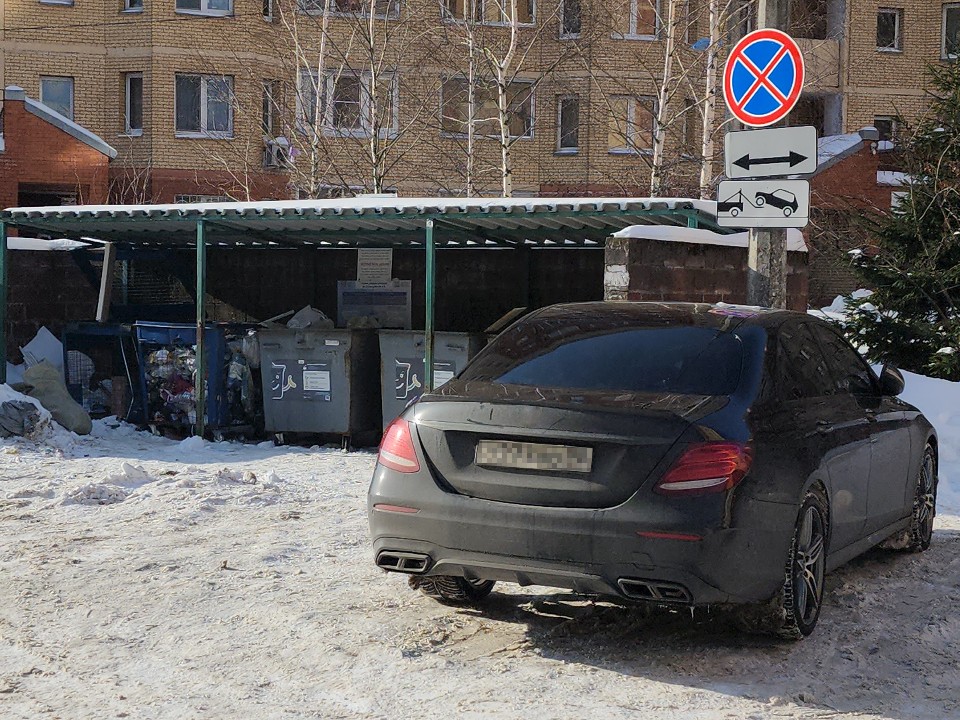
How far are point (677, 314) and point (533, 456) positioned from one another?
1.30 meters

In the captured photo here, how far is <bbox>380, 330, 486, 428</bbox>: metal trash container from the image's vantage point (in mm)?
12156

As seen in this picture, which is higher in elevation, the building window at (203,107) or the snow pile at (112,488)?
the building window at (203,107)

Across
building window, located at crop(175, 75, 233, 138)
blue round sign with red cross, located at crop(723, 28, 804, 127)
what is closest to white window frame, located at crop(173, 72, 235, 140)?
building window, located at crop(175, 75, 233, 138)

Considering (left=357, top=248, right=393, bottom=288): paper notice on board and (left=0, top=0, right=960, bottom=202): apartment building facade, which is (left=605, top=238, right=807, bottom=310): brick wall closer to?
(left=357, top=248, right=393, bottom=288): paper notice on board

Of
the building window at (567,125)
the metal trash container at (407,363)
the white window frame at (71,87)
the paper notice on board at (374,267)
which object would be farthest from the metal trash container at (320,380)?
the building window at (567,125)

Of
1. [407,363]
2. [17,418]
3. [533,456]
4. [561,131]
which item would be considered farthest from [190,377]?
[561,131]

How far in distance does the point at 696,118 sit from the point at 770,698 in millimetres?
29519

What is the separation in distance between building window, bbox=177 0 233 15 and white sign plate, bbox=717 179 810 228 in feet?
79.5

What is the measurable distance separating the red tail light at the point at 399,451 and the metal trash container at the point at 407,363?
6.64m

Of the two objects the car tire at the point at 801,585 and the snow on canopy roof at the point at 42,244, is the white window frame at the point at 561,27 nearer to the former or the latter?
the snow on canopy roof at the point at 42,244

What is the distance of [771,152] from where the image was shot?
27.9 ft

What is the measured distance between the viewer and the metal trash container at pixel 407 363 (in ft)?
39.9

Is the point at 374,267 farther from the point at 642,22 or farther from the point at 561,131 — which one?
the point at 642,22

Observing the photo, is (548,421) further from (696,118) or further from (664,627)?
(696,118)
